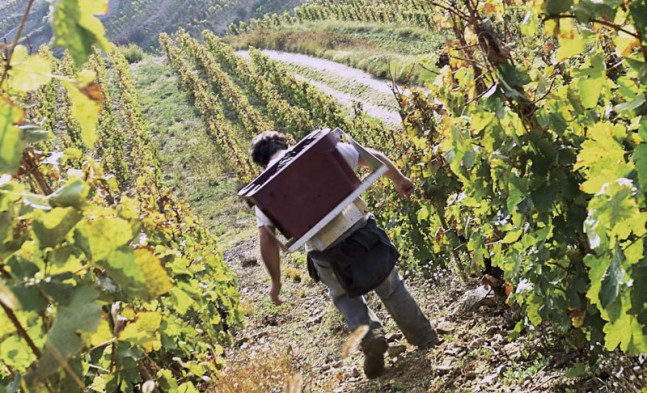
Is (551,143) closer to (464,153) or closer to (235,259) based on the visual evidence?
(464,153)

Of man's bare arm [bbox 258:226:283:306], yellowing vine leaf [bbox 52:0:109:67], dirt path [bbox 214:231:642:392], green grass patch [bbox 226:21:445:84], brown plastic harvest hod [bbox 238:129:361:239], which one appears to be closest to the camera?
yellowing vine leaf [bbox 52:0:109:67]

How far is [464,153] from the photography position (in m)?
2.79

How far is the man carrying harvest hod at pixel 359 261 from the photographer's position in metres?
4.16

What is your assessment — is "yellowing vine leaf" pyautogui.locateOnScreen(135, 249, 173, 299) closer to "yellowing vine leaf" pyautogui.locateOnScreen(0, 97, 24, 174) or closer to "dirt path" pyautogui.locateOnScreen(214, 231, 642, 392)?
"yellowing vine leaf" pyautogui.locateOnScreen(0, 97, 24, 174)

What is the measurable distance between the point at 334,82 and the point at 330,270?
73.0 feet

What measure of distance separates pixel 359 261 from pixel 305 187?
569mm

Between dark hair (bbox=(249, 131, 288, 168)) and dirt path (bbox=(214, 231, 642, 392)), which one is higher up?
dark hair (bbox=(249, 131, 288, 168))

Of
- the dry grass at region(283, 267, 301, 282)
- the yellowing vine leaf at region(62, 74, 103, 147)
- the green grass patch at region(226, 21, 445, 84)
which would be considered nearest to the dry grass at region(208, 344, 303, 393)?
the yellowing vine leaf at region(62, 74, 103, 147)

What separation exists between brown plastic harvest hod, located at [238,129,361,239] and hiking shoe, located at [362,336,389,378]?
0.79 metres

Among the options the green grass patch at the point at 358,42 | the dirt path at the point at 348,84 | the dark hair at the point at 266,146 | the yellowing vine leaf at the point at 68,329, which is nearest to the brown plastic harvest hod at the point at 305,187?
the dark hair at the point at 266,146

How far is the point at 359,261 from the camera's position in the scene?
165 inches

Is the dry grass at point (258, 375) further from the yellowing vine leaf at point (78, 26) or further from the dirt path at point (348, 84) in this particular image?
the dirt path at point (348, 84)

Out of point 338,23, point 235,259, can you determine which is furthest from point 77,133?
point 338,23

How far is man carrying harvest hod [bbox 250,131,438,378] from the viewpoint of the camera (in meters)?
4.16
